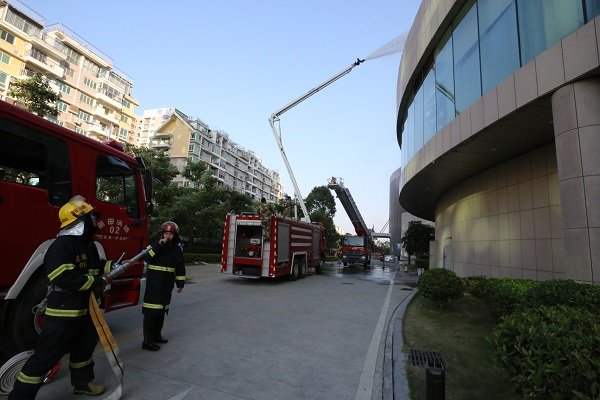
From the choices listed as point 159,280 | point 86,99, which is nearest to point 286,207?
point 159,280

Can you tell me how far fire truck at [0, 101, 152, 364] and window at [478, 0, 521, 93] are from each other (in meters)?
9.55

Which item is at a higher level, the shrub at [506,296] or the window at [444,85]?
the window at [444,85]

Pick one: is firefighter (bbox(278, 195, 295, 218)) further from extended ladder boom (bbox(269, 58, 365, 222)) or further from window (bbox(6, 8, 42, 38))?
window (bbox(6, 8, 42, 38))

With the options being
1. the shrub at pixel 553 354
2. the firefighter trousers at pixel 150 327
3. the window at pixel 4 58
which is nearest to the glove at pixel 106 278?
the firefighter trousers at pixel 150 327

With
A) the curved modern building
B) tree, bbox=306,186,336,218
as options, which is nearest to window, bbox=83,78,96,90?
tree, bbox=306,186,336,218

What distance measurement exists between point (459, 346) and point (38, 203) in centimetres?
635

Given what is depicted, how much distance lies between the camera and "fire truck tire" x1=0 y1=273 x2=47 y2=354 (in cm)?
375

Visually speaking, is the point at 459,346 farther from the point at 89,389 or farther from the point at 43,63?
the point at 43,63

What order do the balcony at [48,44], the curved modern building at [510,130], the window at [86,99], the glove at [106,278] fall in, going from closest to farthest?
the glove at [106,278], the curved modern building at [510,130], the balcony at [48,44], the window at [86,99]

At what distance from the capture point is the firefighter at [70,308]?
287 cm

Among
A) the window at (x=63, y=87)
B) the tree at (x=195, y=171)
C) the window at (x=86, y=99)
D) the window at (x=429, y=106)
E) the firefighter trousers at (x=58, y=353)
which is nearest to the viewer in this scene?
the firefighter trousers at (x=58, y=353)

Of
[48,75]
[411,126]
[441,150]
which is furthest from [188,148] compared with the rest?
[441,150]

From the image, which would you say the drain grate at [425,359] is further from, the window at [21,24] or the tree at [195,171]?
the window at [21,24]

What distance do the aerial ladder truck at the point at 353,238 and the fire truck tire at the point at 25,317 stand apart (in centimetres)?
2412
